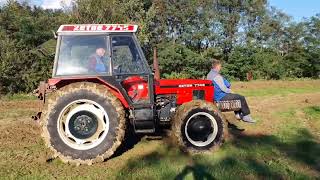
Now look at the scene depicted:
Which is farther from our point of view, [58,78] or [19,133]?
[19,133]

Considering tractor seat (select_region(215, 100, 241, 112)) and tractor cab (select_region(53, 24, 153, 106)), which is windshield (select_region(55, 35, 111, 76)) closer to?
tractor cab (select_region(53, 24, 153, 106))

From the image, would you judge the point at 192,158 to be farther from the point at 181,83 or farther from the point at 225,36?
the point at 225,36

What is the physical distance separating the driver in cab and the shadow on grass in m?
1.62

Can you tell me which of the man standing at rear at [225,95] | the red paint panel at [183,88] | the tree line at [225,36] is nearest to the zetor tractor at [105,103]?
the red paint panel at [183,88]

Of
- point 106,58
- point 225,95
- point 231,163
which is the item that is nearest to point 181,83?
point 225,95

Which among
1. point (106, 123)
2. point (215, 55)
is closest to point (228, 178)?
point (106, 123)

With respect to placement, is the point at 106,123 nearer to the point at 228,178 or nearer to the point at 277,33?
the point at 228,178

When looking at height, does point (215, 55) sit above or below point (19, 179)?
above

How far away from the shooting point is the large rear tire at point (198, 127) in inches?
309

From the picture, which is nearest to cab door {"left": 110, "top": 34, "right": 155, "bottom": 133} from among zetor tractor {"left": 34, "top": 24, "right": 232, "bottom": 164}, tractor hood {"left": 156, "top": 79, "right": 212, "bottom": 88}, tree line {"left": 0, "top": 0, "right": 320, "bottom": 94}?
zetor tractor {"left": 34, "top": 24, "right": 232, "bottom": 164}

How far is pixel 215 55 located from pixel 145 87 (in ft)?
102

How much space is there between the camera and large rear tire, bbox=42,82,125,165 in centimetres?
724

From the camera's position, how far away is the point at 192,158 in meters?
7.44

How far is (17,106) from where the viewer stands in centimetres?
1476
